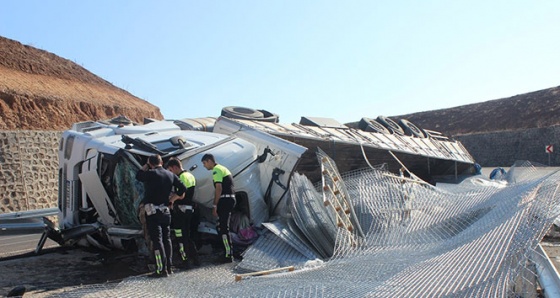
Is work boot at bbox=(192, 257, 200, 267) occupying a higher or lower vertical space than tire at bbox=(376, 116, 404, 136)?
lower

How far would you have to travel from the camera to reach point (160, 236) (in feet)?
16.7

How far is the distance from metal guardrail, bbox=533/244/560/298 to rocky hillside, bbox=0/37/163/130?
1930cm

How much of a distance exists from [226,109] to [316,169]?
2.28 metres

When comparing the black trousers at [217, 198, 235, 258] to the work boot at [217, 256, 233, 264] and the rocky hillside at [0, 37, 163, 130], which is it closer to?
the work boot at [217, 256, 233, 264]

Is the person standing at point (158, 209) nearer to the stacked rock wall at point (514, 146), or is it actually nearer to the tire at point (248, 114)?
the tire at point (248, 114)

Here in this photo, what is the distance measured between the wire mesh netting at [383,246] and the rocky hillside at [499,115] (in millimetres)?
33069

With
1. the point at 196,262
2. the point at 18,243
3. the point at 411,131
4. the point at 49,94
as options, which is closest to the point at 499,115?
the point at 411,131

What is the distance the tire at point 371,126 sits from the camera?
11.0 metres

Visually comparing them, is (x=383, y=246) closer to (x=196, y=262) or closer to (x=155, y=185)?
(x=196, y=262)

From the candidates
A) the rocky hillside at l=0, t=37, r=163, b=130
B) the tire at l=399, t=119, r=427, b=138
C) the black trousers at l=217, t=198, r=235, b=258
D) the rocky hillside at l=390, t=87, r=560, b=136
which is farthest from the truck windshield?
the rocky hillside at l=390, t=87, r=560, b=136

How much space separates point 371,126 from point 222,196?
606cm

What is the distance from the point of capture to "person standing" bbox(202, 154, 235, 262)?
5754mm

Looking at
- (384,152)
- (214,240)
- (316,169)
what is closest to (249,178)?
(214,240)

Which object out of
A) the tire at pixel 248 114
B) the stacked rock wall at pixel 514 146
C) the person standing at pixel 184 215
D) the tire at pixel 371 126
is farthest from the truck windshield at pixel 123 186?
the stacked rock wall at pixel 514 146
